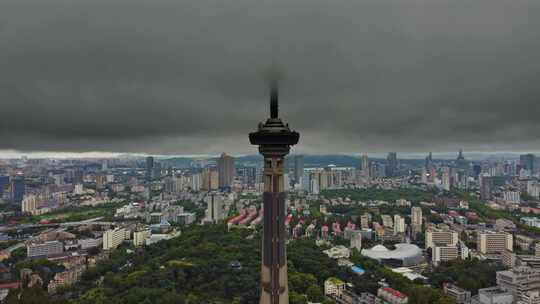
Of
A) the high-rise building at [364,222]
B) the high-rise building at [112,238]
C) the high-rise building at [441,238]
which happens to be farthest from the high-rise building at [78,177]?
the high-rise building at [441,238]

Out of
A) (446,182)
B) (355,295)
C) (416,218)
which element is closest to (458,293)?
(355,295)

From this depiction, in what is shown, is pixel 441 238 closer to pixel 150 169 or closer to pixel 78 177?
pixel 78 177

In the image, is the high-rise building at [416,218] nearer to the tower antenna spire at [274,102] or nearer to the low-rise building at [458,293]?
the low-rise building at [458,293]

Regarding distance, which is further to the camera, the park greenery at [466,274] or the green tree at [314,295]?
the park greenery at [466,274]

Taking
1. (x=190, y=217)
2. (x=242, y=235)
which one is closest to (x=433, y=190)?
(x=190, y=217)

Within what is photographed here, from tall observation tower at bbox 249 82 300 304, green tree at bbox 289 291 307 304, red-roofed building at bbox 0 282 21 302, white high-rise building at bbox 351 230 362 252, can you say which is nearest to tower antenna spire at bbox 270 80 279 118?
tall observation tower at bbox 249 82 300 304

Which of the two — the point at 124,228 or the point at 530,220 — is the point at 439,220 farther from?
the point at 124,228
